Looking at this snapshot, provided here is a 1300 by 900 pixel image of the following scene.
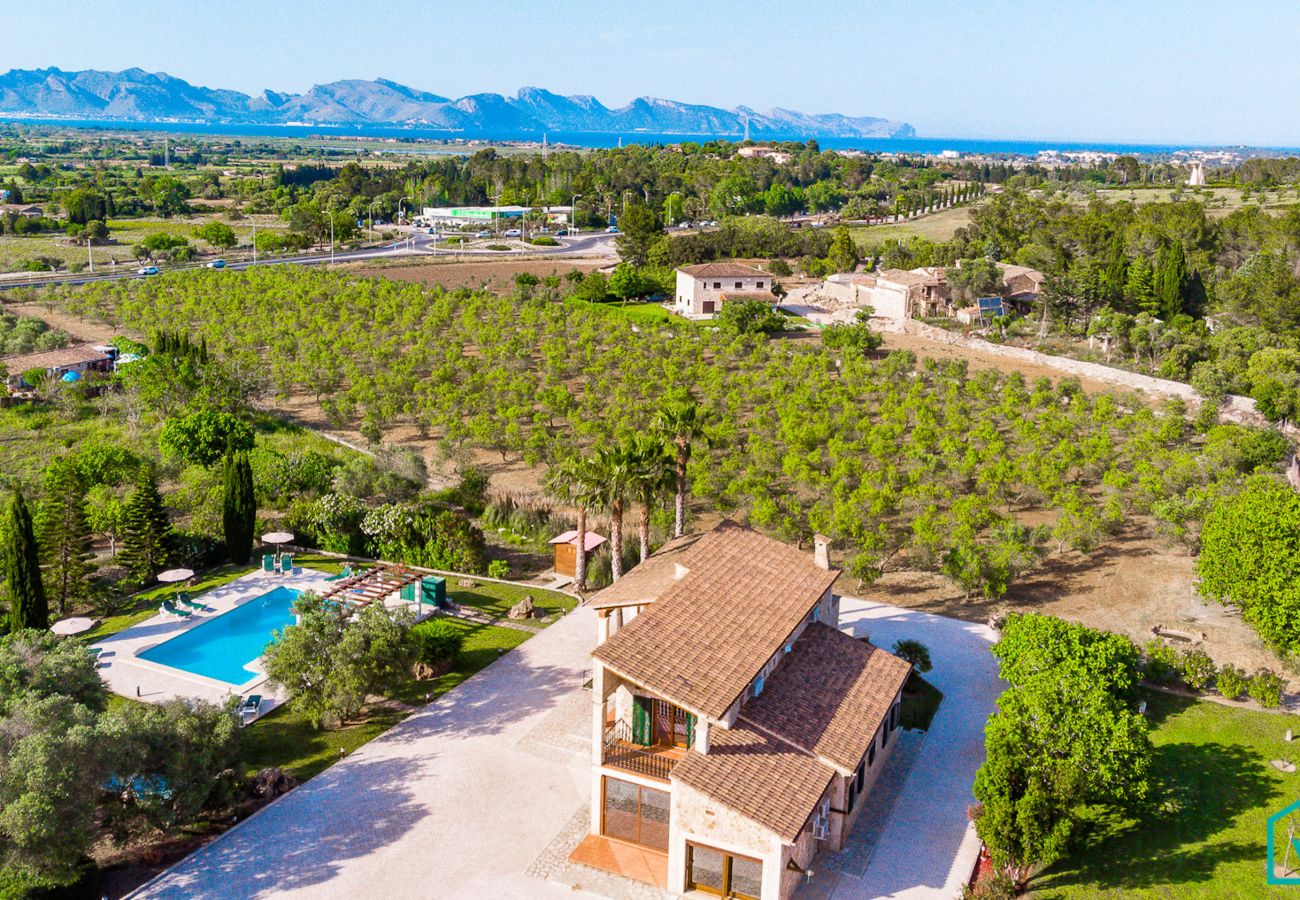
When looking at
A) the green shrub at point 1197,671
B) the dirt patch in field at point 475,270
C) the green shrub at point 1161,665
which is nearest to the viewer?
the green shrub at point 1197,671

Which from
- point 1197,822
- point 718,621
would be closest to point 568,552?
point 718,621

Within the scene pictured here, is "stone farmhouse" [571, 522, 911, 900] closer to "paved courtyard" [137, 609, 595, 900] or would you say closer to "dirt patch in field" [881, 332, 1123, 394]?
"paved courtyard" [137, 609, 595, 900]

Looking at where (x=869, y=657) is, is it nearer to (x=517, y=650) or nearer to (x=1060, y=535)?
(x=517, y=650)

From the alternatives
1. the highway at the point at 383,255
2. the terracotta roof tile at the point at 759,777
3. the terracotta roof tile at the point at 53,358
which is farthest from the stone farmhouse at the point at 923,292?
the terracotta roof tile at the point at 759,777

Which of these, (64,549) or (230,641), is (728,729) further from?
(64,549)

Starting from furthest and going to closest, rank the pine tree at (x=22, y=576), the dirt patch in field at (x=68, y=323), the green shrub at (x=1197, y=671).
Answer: the dirt patch in field at (x=68, y=323) → the pine tree at (x=22, y=576) → the green shrub at (x=1197, y=671)

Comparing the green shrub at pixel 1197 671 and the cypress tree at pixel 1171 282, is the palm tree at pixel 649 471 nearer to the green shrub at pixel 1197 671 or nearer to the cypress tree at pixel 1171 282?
the green shrub at pixel 1197 671
